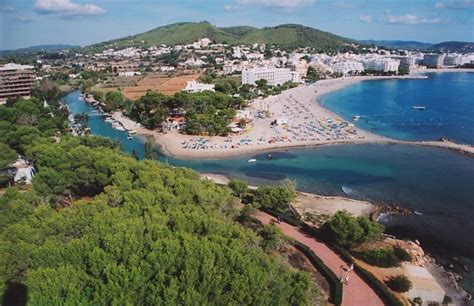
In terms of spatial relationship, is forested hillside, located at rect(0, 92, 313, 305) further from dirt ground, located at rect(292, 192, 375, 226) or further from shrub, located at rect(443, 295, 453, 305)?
shrub, located at rect(443, 295, 453, 305)

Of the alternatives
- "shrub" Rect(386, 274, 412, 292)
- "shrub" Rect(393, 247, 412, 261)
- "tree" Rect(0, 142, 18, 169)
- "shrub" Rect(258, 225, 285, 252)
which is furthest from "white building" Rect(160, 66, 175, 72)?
"shrub" Rect(386, 274, 412, 292)

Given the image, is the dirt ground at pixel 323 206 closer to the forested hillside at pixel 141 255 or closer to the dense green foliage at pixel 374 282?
the dense green foliage at pixel 374 282

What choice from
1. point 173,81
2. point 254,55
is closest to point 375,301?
point 173,81

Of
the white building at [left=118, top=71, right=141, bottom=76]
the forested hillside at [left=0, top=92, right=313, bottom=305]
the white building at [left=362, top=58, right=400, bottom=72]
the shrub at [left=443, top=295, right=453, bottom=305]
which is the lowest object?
the shrub at [left=443, top=295, right=453, bottom=305]

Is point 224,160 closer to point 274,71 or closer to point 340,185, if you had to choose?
point 340,185

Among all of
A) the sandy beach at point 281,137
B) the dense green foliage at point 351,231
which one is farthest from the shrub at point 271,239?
the sandy beach at point 281,137

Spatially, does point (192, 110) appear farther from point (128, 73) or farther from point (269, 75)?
point (128, 73)
